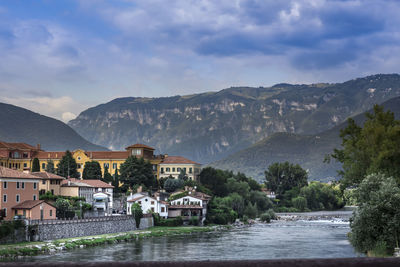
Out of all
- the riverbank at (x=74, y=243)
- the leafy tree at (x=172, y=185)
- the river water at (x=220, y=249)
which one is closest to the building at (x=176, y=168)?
the leafy tree at (x=172, y=185)

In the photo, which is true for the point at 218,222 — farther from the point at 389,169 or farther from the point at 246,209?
the point at 389,169

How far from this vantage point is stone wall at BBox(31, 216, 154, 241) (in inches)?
2650

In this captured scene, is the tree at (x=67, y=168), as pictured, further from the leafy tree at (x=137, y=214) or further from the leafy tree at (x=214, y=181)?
the leafy tree at (x=214, y=181)

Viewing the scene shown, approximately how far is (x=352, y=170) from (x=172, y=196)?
188 feet

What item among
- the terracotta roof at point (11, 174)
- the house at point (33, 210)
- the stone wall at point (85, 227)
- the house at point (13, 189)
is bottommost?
the stone wall at point (85, 227)

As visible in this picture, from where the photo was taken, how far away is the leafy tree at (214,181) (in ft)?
455

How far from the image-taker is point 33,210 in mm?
72625

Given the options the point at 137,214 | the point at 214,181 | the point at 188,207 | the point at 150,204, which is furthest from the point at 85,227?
the point at 214,181

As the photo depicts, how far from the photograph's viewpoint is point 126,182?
4857 inches

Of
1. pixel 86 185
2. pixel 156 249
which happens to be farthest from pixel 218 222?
pixel 156 249

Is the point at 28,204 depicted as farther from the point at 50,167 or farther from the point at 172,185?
the point at 172,185

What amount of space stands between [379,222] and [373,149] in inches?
631

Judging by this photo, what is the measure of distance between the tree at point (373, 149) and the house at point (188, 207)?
4509 centimetres

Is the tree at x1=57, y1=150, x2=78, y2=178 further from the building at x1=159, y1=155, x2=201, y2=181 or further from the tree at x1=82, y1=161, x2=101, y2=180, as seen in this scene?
the building at x1=159, y1=155, x2=201, y2=181
